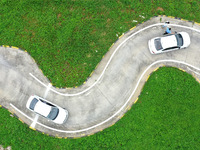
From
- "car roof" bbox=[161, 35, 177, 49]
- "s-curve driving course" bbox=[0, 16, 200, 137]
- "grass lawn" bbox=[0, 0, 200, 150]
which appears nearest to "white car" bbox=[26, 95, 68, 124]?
"s-curve driving course" bbox=[0, 16, 200, 137]

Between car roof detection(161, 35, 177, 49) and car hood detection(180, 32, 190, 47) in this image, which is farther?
car hood detection(180, 32, 190, 47)

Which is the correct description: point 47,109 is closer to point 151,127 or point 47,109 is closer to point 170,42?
point 151,127

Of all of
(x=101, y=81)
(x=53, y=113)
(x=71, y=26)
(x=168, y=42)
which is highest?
(x=71, y=26)

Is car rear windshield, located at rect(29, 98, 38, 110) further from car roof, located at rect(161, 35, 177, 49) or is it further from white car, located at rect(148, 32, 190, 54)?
car roof, located at rect(161, 35, 177, 49)

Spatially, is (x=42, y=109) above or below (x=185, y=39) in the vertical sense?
below

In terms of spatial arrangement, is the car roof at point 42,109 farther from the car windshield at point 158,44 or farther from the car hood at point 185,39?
the car hood at point 185,39

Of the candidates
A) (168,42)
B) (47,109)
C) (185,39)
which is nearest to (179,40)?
(185,39)
